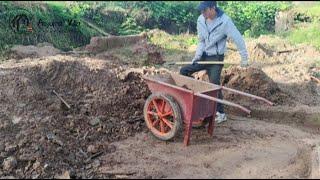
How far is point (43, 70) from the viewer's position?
30.2ft

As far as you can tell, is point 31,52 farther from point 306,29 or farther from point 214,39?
point 306,29

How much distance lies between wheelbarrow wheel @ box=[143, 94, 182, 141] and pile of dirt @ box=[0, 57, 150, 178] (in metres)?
0.44

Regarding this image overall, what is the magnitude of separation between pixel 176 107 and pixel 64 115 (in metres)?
2.08

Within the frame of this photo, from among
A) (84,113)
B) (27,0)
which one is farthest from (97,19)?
(84,113)

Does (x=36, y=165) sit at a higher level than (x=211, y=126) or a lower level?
lower

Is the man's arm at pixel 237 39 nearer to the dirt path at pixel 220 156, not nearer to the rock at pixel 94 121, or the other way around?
the dirt path at pixel 220 156

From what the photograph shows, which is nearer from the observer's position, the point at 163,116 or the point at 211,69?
the point at 163,116

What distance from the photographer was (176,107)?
7.19 m

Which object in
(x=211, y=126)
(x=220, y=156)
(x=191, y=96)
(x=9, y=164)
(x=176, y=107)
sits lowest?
(x=9, y=164)

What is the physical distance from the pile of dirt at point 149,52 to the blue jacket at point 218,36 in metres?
4.28

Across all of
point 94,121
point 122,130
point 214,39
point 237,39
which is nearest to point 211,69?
point 214,39

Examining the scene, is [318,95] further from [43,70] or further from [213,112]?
[43,70]

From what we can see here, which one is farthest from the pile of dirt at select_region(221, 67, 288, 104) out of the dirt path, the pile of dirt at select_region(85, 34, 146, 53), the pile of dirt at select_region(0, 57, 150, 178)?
the pile of dirt at select_region(85, 34, 146, 53)

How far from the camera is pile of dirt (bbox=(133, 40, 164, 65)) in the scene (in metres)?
12.7
